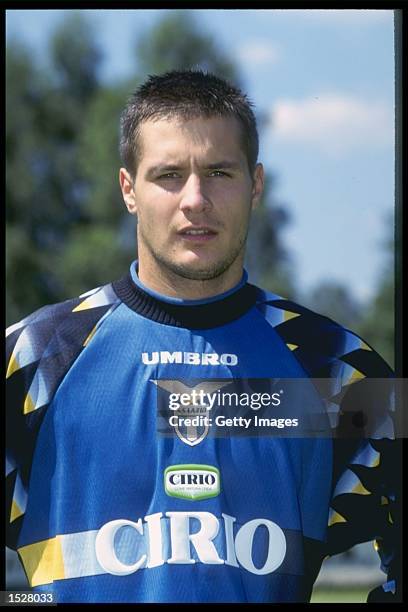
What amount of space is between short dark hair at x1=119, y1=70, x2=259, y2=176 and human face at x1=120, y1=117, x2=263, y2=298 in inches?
1.1

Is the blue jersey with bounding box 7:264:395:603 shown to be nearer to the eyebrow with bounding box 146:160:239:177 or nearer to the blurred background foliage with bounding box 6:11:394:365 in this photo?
the eyebrow with bounding box 146:160:239:177

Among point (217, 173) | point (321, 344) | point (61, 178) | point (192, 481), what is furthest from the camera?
point (61, 178)

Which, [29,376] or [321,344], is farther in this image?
[321,344]

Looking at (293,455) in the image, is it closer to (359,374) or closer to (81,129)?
(359,374)

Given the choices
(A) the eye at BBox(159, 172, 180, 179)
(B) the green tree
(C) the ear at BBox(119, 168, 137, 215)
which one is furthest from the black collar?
(B) the green tree

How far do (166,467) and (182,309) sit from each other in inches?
18.9

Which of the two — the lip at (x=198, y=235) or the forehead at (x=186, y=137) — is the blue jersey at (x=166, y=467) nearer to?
the lip at (x=198, y=235)

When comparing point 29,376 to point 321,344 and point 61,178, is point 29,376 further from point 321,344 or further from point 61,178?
point 61,178

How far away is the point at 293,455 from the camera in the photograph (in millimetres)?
3047

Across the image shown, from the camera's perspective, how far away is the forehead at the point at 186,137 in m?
3.04

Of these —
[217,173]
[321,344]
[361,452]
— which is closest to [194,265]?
[217,173]

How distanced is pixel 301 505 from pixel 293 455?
0.50 feet

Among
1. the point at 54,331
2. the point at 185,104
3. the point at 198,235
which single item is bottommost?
the point at 54,331

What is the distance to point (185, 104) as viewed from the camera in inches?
120
